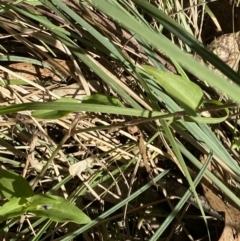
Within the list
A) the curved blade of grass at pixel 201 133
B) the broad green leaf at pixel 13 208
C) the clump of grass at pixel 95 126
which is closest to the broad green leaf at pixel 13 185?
the broad green leaf at pixel 13 208

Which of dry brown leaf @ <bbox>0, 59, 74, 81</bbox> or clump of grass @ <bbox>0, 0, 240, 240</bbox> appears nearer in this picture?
clump of grass @ <bbox>0, 0, 240, 240</bbox>

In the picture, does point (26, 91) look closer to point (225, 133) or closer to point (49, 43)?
point (49, 43)

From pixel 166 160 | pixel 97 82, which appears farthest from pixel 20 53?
pixel 166 160

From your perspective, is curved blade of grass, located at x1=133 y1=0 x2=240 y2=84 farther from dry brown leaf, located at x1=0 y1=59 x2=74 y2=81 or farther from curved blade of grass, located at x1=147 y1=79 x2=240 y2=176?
dry brown leaf, located at x1=0 y1=59 x2=74 y2=81

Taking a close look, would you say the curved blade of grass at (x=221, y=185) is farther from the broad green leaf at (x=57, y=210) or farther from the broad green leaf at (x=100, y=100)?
the broad green leaf at (x=57, y=210)

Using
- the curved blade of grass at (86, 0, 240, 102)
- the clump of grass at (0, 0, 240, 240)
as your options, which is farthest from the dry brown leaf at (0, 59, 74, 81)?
the curved blade of grass at (86, 0, 240, 102)
